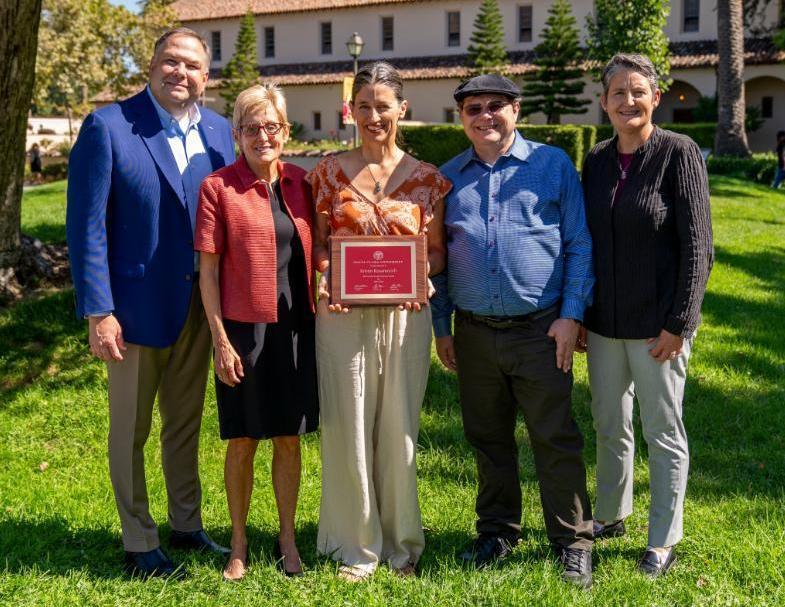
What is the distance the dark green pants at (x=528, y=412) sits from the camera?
4.12m

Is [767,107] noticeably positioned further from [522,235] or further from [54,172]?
[522,235]

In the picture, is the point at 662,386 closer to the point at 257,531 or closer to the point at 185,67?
the point at 257,531

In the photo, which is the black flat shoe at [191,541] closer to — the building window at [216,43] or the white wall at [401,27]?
A: the white wall at [401,27]

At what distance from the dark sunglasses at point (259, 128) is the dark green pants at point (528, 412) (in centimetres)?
127

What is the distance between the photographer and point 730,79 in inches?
1024

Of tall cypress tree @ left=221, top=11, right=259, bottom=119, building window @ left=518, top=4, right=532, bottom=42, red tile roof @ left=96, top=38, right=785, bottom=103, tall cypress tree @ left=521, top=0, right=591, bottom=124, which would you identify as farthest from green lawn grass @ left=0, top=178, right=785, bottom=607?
tall cypress tree @ left=221, top=11, right=259, bottom=119

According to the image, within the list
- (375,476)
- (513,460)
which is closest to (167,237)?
(375,476)

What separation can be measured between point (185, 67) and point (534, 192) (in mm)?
1728

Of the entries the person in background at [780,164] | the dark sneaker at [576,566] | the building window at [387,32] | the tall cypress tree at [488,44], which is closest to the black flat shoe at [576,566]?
the dark sneaker at [576,566]

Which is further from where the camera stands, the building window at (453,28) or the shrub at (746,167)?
the building window at (453,28)

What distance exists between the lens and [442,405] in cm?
691

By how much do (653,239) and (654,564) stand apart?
61.1 inches

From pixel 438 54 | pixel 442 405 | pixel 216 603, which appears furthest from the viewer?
pixel 438 54

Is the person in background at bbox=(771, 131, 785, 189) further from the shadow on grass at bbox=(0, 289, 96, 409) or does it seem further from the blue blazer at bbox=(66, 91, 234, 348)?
the blue blazer at bbox=(66, 91, 234, 348)
